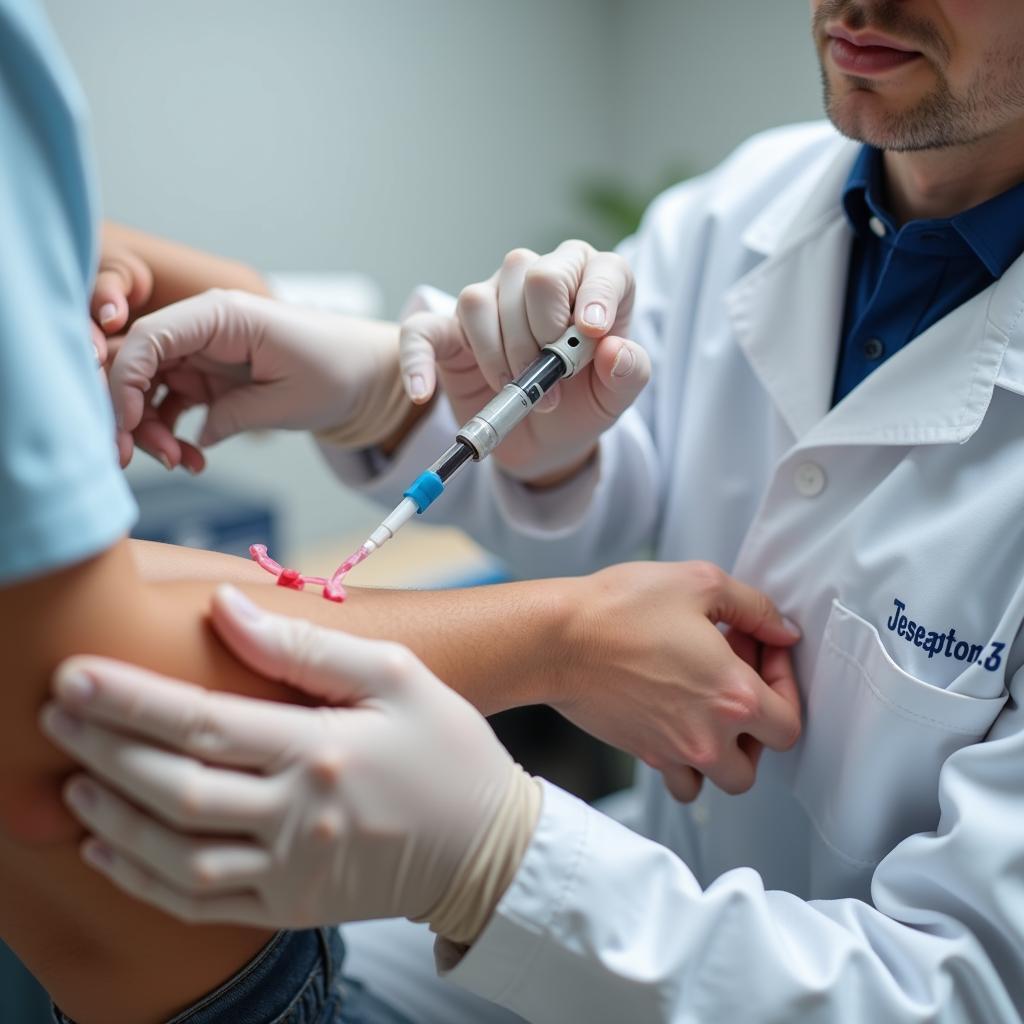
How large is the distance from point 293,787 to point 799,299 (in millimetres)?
789

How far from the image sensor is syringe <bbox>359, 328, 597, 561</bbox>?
2.86 ft

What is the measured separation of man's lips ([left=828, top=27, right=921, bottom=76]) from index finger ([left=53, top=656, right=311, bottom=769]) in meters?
0.78

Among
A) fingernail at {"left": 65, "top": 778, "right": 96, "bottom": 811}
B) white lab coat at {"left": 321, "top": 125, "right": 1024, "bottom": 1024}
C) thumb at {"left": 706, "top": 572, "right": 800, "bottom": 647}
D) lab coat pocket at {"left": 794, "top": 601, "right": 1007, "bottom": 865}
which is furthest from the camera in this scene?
thumb at {"left": 706, "top": 572, "right": 800, "bottom": 647}

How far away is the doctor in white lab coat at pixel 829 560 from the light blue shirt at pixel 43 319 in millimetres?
403

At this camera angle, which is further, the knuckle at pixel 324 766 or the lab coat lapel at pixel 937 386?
the lab coat lapel at pixel 937 386

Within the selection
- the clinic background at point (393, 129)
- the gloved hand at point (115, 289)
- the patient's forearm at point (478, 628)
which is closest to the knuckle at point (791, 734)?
the patient's forearm at point (478, 628)

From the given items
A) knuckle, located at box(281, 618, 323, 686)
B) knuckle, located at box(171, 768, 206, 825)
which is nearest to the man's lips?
knuckle, located at box(281, 618, 323, 686)

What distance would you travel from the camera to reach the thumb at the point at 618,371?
36.3 inches

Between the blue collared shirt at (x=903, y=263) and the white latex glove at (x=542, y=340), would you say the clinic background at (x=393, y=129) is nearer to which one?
the white latex glove at (x=542, y=340)

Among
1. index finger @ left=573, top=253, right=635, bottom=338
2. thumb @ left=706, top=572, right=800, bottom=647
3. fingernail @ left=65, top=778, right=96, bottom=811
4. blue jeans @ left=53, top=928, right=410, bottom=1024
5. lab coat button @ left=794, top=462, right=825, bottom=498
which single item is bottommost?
blue jeans @ left=53, top=928, right=410, bottom=1024

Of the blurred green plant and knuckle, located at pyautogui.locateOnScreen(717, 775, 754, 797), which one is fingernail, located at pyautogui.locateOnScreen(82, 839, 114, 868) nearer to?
knuckle, located at pyautogui.locateOnScreen(717, 775, 754, 797)

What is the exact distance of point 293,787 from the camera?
614 millimetres

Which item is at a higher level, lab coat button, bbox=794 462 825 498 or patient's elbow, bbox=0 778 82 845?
lab coat button, bbox=794 462 825 498

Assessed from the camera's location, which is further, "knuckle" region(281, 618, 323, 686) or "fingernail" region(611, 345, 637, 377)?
"fingernail" region(611, 345, 637, 377)
